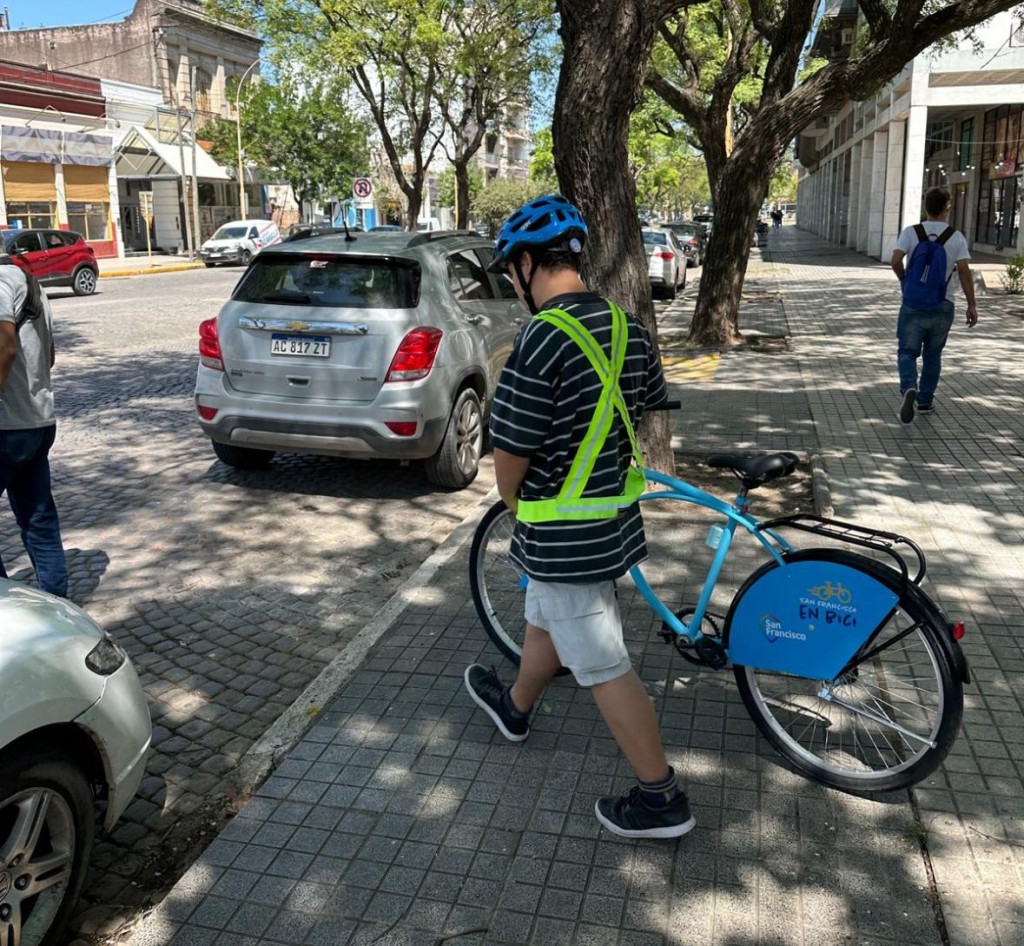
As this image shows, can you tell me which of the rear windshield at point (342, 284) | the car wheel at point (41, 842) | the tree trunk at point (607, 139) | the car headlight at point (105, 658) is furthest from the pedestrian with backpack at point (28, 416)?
the tree trunk at point (607, 139)

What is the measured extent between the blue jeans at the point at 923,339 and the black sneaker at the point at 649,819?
630cm

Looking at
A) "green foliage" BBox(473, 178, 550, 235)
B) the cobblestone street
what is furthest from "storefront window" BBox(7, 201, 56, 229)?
"green foliage" BBox(473, 178, 550, 235)

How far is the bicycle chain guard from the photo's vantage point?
3516 millimetres

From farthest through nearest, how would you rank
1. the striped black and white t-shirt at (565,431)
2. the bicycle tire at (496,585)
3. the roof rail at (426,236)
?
1. the roof rail at (426,236)
2. the bicycle tire at (496,585)
3. the striped black and white t-shirt at (565,431)

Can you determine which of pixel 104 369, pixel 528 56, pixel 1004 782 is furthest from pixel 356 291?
pixel 528 56

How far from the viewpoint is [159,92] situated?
144ft

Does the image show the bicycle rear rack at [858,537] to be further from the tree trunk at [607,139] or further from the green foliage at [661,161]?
the green foliage at [661,161]

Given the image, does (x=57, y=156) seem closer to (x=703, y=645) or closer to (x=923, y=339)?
(x=923, y=339)

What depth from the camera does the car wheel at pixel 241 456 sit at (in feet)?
24.2

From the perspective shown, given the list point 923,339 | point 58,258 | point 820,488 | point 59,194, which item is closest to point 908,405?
point 923,339

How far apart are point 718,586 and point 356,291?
10.5 ft

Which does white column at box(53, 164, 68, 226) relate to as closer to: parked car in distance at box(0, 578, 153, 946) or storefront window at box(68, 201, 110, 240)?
A: storefront window at box(68, 201, 110, 240)

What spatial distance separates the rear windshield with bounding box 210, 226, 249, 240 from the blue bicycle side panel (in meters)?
36.0

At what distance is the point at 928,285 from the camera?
816 cm
